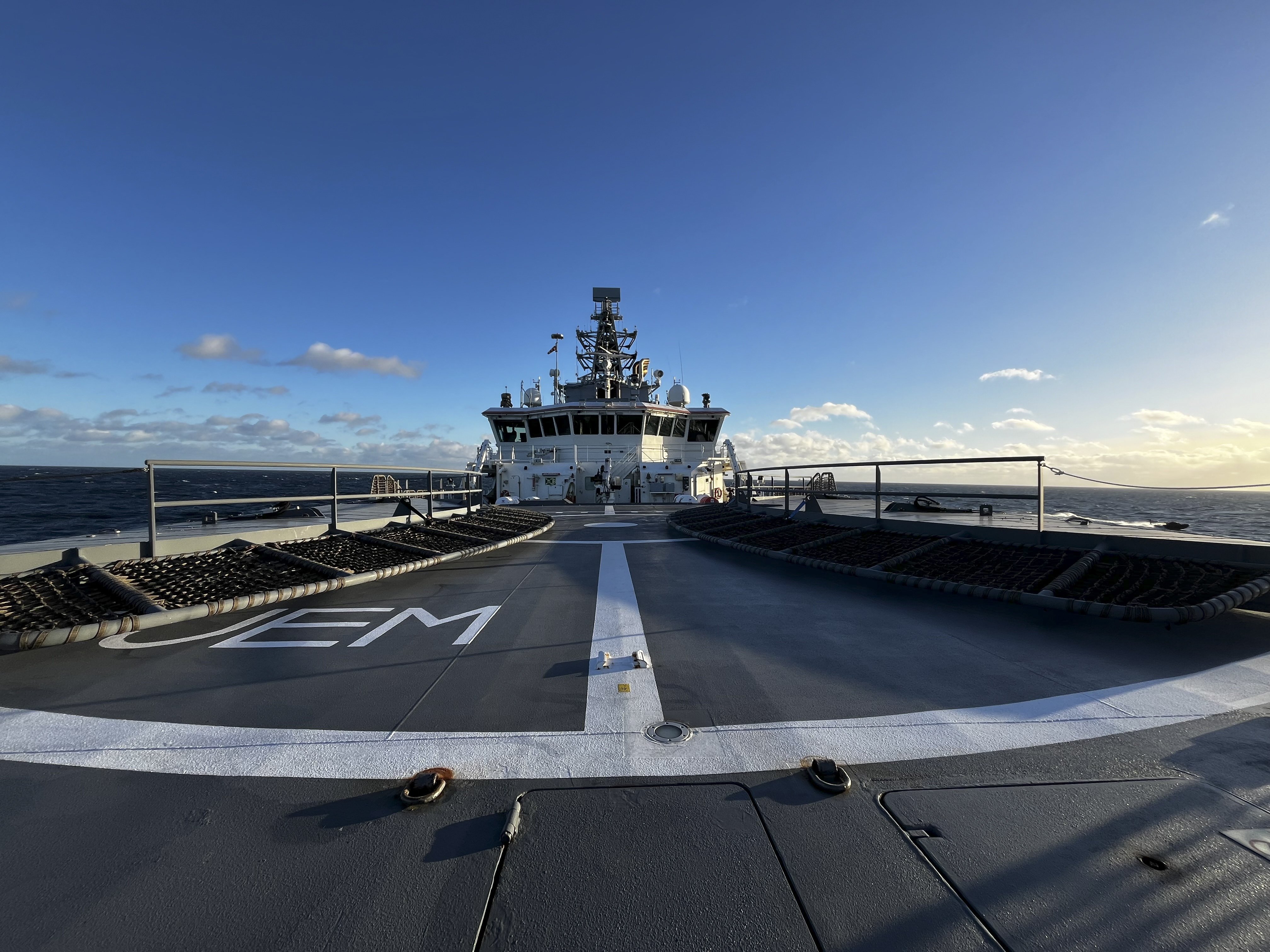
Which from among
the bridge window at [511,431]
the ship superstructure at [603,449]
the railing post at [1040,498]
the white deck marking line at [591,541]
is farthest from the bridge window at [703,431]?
the railing post at [1040,498]

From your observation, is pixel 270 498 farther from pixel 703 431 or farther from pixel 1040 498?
pixel 703 431

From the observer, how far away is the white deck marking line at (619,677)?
7.55 ft

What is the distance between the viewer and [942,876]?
141 cm

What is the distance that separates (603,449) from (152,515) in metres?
17.5

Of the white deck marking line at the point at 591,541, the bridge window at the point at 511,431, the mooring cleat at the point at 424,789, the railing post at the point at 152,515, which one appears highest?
the bridge window at the point at 511,431

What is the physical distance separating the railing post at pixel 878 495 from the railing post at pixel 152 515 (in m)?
6.89

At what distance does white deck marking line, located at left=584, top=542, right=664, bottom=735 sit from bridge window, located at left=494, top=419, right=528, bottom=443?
19.7m

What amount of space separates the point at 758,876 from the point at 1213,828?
4.67 ft

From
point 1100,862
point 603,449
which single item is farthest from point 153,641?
point 603,449

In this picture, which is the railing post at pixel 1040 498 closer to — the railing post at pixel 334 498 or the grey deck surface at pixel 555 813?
the grey deck surface at pixel 555 813

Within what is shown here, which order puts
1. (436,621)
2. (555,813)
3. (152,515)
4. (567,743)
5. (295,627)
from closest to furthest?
(555,813)
(567,743)
(295,627)
(436,621)
(152,515)

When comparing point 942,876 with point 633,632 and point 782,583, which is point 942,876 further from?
point 782,583

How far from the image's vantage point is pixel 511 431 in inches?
934

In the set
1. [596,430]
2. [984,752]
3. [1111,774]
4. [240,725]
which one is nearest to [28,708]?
[240,725]
